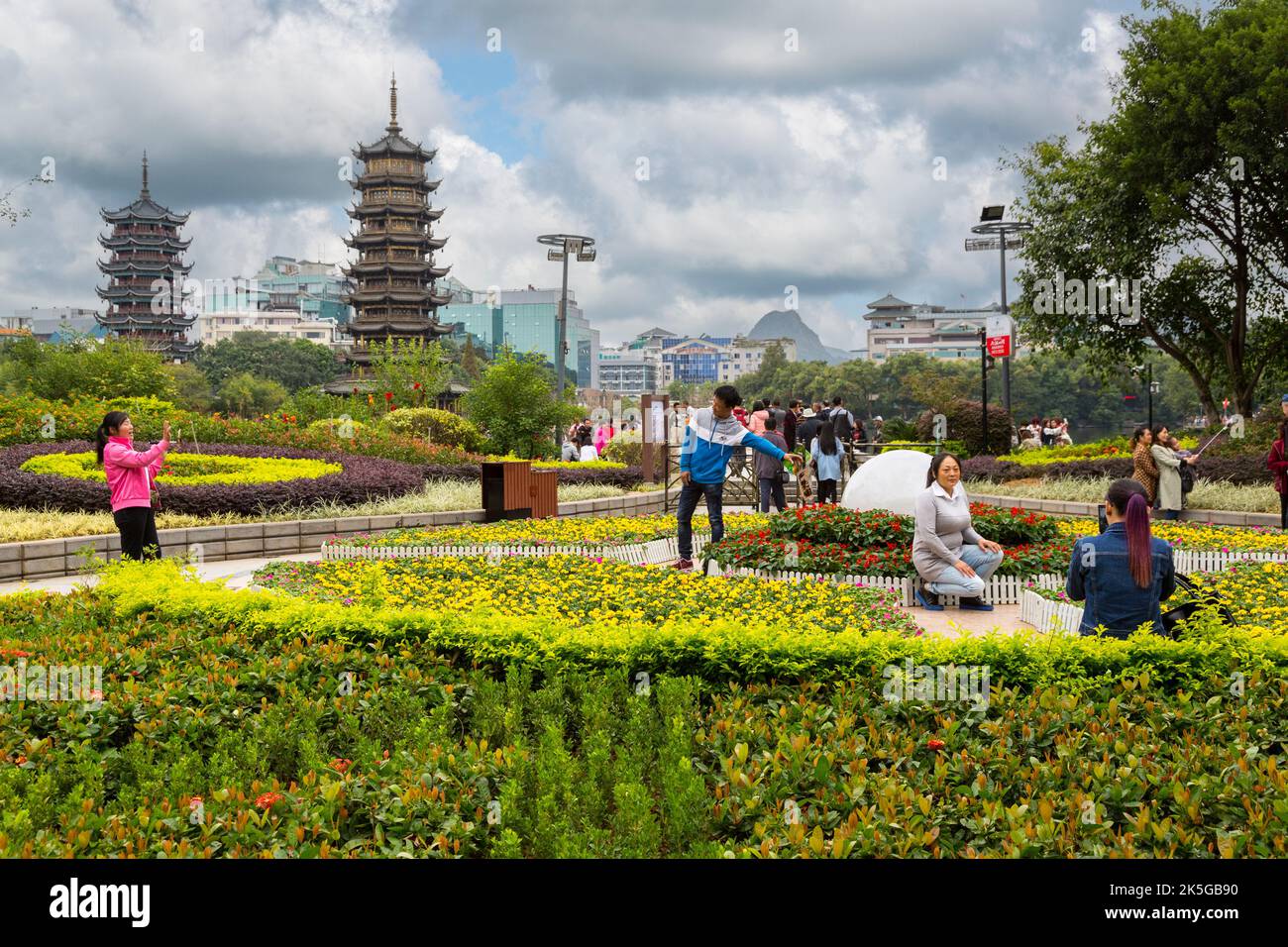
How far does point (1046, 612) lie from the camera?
7930 millimetres

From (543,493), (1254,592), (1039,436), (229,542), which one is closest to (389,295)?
(1039,436)

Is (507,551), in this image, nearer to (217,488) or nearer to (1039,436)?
(217,488)

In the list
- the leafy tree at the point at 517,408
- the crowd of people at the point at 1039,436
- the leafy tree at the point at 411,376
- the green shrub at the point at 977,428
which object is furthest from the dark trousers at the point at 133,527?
the crowd of people at the point at 1039,436

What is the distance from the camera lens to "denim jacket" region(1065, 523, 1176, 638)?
18.5 ft

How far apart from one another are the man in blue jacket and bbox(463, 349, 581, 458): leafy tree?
529 inches

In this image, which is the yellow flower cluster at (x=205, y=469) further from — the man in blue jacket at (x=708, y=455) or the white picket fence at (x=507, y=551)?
the man in blue jacket at (x=708, y=455)

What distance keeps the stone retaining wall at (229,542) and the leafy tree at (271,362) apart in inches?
3068

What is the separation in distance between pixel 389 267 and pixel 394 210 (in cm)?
344

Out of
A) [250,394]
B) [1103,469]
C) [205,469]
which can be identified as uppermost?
[250,394]

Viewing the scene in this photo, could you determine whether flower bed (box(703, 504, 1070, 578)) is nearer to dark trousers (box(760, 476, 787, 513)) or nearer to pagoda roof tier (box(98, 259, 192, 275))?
dark trousers (box(760, 476, 787, 513))

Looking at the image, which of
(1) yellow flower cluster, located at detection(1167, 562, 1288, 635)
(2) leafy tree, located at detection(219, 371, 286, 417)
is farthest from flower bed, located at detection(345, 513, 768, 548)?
(2) leafy tree, located at detection(219, 371, 286, 417)
